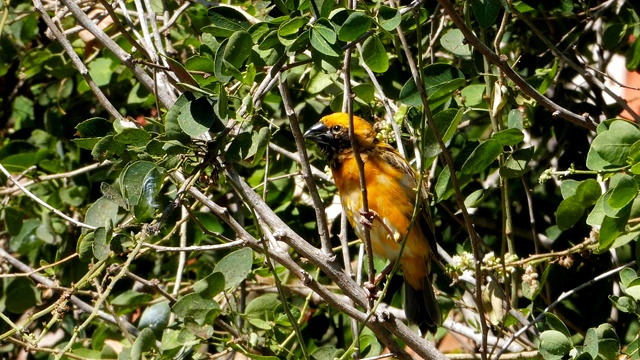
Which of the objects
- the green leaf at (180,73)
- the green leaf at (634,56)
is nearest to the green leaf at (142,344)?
the green leaf at (180,73)

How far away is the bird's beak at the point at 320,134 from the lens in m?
3.84

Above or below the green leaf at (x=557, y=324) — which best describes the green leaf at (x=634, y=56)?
above

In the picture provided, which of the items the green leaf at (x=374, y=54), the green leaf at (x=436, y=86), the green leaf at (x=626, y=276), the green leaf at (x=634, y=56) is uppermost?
the green leaf at (x=374, y=54)

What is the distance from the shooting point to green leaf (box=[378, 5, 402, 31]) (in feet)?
8.00

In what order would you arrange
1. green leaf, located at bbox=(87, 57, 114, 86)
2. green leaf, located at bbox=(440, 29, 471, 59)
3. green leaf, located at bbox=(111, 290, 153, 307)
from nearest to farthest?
green leaf, located at bbox=(440, 29, 471, 59), green leaf, located at bbox=(111, 290, 153, 307), green leaf, located at bbox=(87, 57, 114, 86)

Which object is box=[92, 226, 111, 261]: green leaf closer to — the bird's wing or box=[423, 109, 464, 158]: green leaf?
box=[423, 109, 464, 158]: green leaf

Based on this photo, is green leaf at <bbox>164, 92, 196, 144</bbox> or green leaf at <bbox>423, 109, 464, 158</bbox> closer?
green leaf at <bbox>164, 92, 196, 144</bbox>

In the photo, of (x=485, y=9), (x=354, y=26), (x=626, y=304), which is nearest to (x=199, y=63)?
(x=354, y=26)

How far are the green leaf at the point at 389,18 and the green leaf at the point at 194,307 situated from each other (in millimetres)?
1013

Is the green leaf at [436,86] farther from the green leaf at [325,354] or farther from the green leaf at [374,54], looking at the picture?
the green leaf at [325,354]

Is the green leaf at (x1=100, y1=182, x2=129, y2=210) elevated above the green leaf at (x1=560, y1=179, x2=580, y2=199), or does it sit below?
above

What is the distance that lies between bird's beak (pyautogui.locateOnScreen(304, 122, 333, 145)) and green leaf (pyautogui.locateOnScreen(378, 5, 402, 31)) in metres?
1.38

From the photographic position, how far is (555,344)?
265cm

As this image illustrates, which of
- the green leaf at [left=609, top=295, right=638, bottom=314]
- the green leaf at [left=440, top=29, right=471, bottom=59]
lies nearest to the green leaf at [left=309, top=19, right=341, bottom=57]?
the green leaf at [left=440, top=29, right=471, bottom=59]
